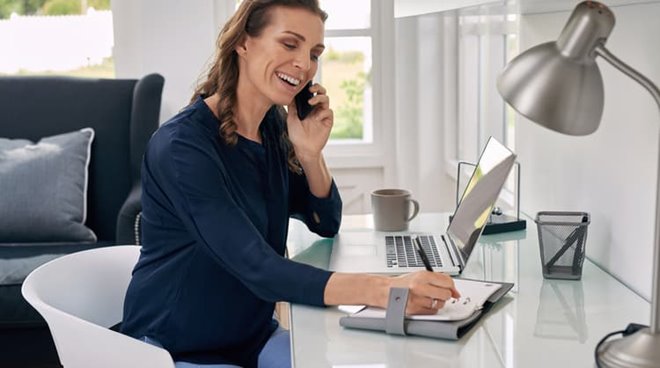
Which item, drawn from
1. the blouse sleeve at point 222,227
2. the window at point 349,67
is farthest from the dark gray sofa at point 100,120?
the blouse sleeve at point 222,227

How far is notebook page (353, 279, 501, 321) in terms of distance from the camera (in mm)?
1525

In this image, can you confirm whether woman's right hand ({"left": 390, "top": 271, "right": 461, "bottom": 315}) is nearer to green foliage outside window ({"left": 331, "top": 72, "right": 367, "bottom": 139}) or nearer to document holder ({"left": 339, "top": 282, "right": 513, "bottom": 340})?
document holder ({"left": 339, "top": 282, "right": 513, "bottom": 340})

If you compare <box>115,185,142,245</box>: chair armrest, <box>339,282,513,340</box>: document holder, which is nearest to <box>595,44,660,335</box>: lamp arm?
<box>339,282,513,340</box>: document holder

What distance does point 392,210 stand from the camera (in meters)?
2.23

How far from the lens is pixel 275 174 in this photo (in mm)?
1980

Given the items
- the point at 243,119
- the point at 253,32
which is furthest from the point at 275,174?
the point at 253,32

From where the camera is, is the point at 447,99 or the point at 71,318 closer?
the point at 71,318

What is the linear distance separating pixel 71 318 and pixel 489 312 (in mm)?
726

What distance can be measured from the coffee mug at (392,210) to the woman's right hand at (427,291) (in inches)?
25.1

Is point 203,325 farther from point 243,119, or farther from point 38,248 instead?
point 38,248

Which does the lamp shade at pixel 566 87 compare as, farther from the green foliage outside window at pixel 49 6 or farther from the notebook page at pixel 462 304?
the green foliage outside window at pixel 49 6

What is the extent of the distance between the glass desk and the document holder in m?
0.01

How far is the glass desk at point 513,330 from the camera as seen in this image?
140 cm

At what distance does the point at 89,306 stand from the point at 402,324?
0.77 m
